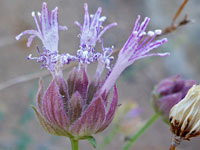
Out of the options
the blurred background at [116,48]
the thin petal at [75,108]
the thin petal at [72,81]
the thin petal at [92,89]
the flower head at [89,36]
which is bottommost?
the thin petal at [75,108]

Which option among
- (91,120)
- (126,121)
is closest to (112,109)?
(91,120)

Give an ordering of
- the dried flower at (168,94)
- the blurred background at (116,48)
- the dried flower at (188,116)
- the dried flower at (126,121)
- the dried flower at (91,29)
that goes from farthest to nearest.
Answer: the blurred background at (116,48) → the dried flower at (126,121) → the dried flower at (168,94) → the dried flower at (91,29) → the dried flower at (188,116)

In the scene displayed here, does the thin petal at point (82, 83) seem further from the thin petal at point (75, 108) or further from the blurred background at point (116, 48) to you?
the blurred background at point (116, 48)

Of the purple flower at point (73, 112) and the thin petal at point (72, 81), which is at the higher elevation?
the thin petal at point (72, 81)

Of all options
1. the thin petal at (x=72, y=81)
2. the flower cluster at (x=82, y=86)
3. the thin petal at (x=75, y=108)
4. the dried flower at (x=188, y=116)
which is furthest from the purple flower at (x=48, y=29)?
the dried flower at (x=188, y=116)

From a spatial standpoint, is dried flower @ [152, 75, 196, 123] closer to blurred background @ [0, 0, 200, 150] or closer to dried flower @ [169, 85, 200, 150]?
dried flower @ [169, 85, 200, 150]

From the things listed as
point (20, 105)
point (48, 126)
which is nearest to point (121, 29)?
point (20, 105)

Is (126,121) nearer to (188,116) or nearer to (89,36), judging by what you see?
(89,36)

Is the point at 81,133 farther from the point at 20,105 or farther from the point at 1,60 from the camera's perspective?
the point at 1,60
